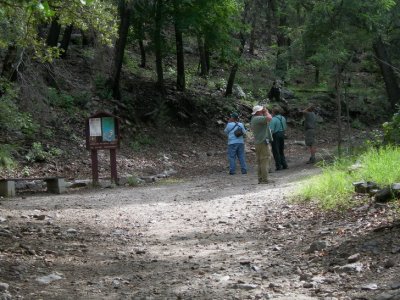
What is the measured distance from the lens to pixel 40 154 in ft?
58.4

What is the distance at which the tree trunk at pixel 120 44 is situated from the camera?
70.9 feet

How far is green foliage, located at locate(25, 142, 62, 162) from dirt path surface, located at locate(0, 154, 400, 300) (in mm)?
7189

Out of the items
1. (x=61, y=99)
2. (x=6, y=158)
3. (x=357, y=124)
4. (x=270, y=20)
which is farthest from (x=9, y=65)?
(x=270, y=20)

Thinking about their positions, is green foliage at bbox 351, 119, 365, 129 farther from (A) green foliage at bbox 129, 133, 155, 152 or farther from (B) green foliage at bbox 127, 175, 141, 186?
(B) green foliage at bbox 127, 175, 141, 186

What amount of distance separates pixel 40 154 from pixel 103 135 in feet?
10.4

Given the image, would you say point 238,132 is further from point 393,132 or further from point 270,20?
point 270,20

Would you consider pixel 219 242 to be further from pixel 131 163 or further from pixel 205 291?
pixel 131 163

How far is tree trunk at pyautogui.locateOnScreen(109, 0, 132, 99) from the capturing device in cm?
2162

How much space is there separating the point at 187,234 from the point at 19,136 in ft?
40.4

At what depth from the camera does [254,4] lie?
3147 cm

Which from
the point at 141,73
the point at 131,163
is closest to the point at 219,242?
the point at 131,163

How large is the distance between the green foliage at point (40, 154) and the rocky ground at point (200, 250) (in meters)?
6.75

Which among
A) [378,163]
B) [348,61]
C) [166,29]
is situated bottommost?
[378,163]

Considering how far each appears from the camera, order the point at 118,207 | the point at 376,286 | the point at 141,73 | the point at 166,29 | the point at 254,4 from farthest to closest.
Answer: the point at 254,4, the point at 141,73, the point at 166,29, the point at 118,207, the point at 376,286
